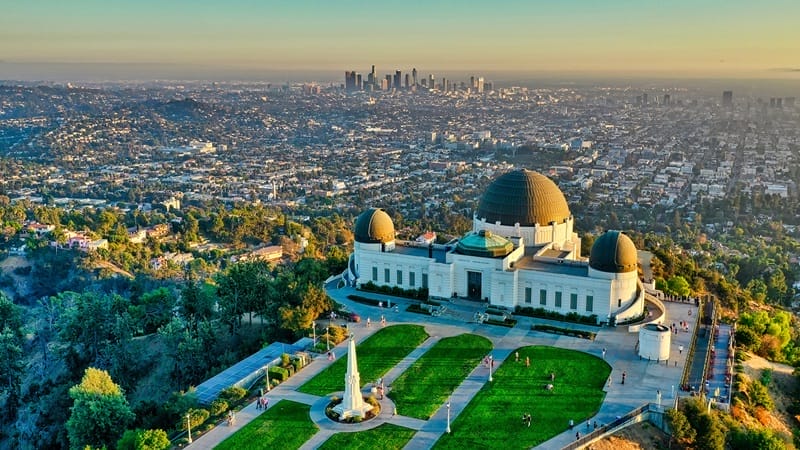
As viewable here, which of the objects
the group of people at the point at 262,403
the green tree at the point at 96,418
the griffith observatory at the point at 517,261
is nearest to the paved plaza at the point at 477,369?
the group of people at the point at 262,403

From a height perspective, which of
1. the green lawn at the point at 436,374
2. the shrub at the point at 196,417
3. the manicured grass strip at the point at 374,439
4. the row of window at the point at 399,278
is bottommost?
the manicured grass strip at the point at 374,439

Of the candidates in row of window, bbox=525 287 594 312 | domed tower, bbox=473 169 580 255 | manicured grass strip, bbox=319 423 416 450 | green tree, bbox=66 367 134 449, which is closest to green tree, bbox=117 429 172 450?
green tree, bbox=66 367 134 449

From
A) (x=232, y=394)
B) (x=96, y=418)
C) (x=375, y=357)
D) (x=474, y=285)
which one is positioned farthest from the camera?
(x=474, y=285)

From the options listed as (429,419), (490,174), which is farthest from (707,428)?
(490,174)

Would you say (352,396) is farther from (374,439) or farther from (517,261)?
(517,261)

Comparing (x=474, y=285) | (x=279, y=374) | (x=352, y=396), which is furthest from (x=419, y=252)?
(x=352, y=396)

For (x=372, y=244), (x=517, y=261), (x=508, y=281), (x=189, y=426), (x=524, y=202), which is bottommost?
(x=189, y=426)

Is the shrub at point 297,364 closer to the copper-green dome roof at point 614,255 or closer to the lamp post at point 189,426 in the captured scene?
the lamp post at point 189,426
